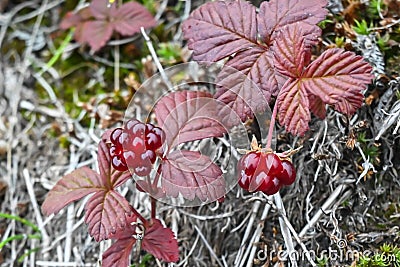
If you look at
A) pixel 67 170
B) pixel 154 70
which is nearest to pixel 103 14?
pixel 154 70

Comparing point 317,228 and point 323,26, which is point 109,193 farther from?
point 323,26

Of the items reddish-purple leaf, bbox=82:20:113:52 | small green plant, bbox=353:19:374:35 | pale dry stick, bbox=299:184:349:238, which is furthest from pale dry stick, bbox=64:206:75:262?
small green plant, bbox=353:19:374:35

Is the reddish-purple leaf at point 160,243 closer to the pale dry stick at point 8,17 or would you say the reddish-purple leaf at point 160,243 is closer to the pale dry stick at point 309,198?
the pale dry stick at point 309,198

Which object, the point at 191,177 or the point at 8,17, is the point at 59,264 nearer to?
the point at 191,177

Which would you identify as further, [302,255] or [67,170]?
[67,170]

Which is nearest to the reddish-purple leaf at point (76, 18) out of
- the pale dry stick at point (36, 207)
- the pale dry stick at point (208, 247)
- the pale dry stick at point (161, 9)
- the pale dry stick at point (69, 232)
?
the pale dry stick at point (161, 9)

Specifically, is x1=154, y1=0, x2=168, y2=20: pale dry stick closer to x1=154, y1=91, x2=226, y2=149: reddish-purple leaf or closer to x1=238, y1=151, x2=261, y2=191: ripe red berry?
x1=154, y1=91, x2=226, y2=149: reddish-purple leaf
